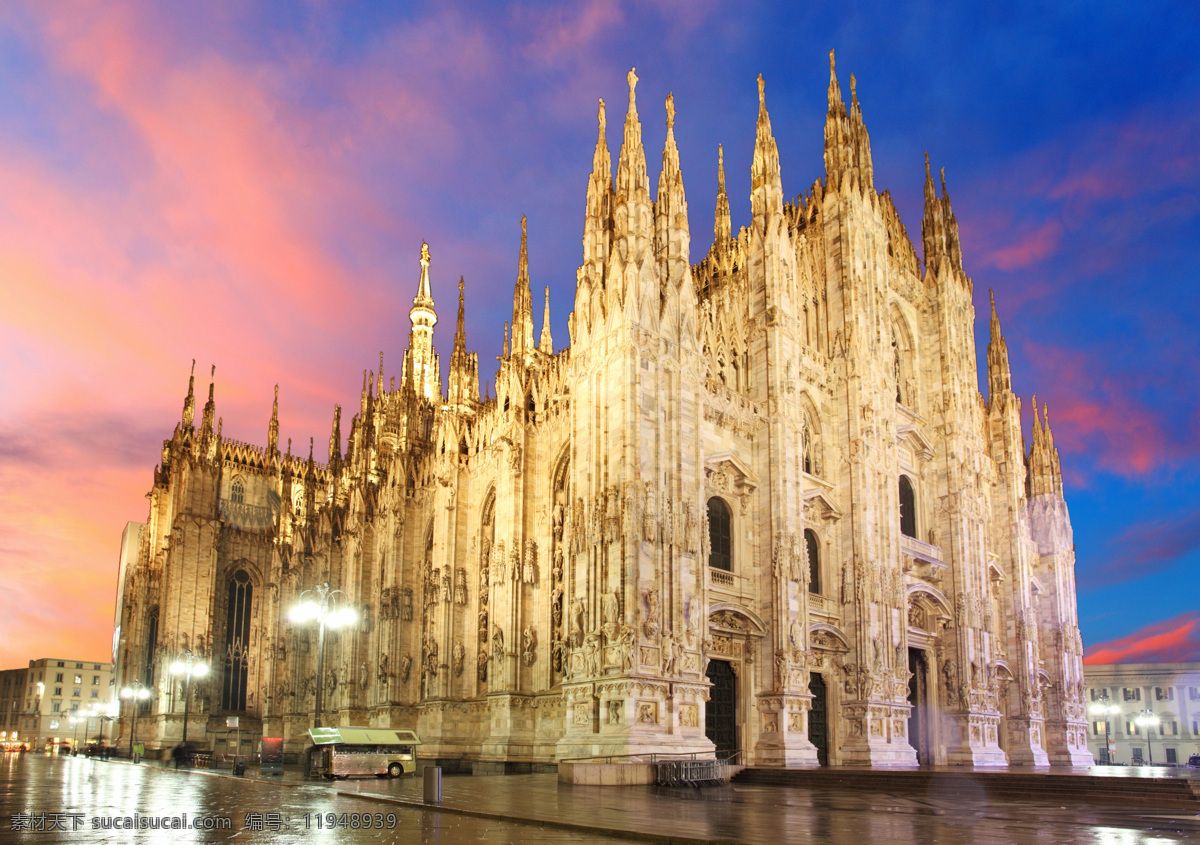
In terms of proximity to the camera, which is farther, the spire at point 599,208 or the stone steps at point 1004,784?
the spire at point 599,208

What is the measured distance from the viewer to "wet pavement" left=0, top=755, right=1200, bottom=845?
12883mm

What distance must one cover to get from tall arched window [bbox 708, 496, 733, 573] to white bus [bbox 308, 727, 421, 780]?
12905 mm

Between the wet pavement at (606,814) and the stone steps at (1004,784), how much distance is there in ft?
4.02

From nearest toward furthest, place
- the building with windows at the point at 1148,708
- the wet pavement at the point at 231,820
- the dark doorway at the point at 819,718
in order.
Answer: the wet pavement at the point at 231,820 < the dark doorway at the point at 819,718 < the building with windows at the point at 1148,708

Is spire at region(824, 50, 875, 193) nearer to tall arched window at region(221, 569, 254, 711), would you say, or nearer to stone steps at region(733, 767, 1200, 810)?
stone steps at region(733, 767, 1200, 810)

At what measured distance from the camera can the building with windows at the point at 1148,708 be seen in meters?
79.9

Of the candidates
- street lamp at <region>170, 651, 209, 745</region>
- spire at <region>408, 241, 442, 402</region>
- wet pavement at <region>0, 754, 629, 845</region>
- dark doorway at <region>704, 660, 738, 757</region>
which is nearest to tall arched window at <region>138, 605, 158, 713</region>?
street lamp at <region>170, 651, 209, 745</region>

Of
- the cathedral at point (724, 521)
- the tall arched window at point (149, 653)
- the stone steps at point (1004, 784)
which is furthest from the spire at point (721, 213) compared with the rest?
the tall arched window at point (149, 653)

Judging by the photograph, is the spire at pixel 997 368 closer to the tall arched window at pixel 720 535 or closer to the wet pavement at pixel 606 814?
the tall arched window at pixel 720 535

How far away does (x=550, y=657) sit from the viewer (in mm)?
35469

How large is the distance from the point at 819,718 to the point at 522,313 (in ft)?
72.0

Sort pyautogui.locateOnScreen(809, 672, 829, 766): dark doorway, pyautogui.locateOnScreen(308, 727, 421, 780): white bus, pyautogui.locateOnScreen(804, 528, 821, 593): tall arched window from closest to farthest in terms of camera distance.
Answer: pyautogui.locateOnScreen(308, 727, 421, 780): white bus, pyautogui.locateOnScreen(809, 672, 829, 766): dark doorway, pyautogui.locateOnScreen(804, 528, 821, 593): tall arched window

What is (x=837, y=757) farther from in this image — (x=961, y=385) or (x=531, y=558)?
(x=961, y=385)

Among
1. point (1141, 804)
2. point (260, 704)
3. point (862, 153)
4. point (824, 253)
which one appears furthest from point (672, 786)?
point (260, 704)
